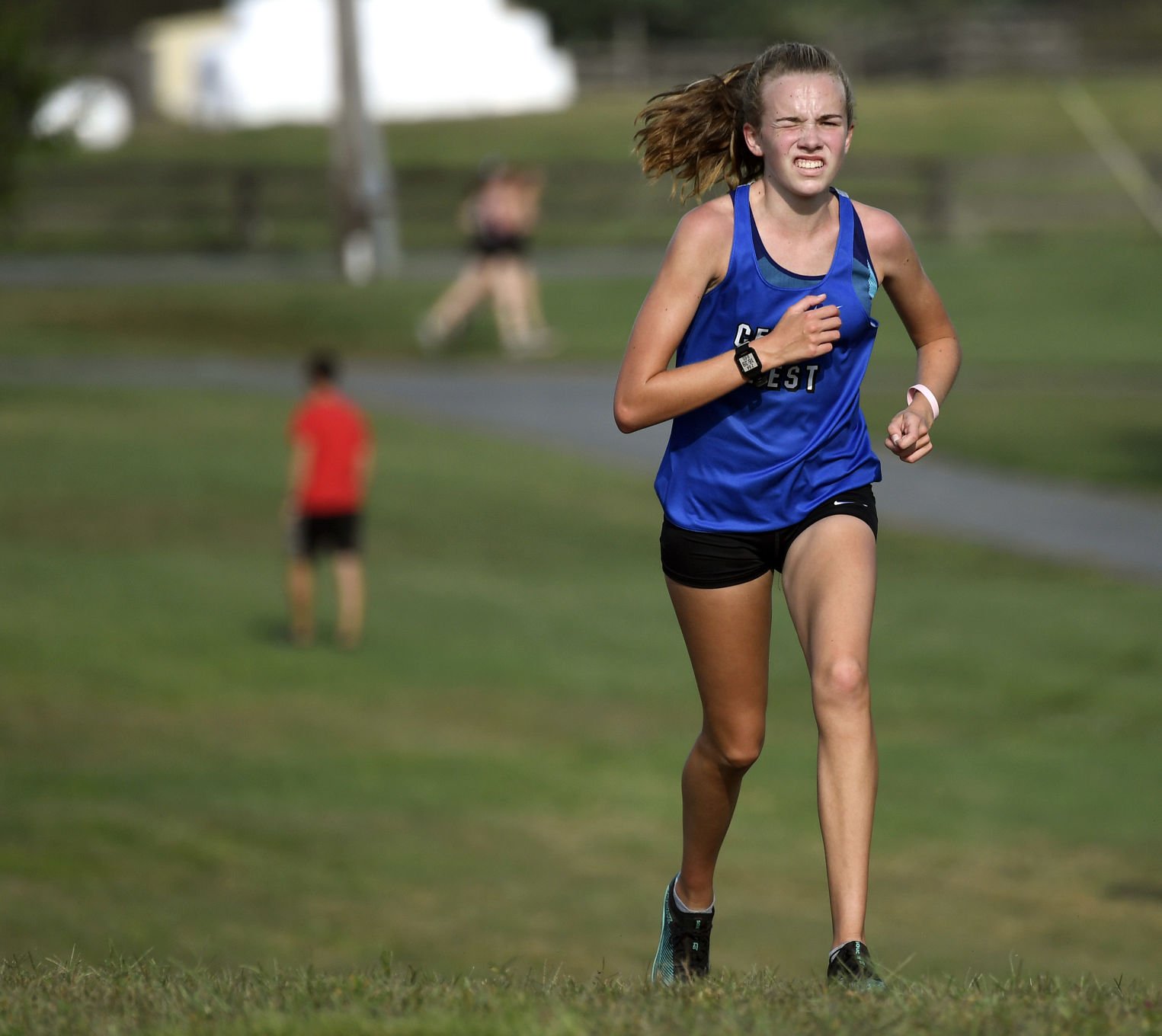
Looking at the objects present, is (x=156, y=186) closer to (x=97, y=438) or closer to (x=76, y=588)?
(x=97, y=438)

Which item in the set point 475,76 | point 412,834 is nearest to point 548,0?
point 475,76

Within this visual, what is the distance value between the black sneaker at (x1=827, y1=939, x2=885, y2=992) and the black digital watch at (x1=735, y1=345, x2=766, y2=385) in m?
1.32

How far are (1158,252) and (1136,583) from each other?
1886cm

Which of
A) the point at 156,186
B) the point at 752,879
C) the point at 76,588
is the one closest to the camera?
the point at 752,879

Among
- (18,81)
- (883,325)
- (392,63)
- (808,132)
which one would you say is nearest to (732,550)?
(808,132)

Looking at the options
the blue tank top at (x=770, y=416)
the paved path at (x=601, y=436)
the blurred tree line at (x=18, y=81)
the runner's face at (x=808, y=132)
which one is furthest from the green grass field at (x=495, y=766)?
→ the blurred tree line at (x=18, y=81)

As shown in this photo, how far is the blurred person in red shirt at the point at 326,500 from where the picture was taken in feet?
51.9

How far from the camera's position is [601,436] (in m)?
23.7

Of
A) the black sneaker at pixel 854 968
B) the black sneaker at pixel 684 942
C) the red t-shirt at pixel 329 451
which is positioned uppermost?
the black sneaker at pixel 854 968

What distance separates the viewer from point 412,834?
12.4m

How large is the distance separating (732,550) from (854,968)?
3.49 feet

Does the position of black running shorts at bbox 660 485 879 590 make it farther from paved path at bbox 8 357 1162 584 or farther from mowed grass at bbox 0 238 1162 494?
mowed grass at bbox 0 238 1162 494

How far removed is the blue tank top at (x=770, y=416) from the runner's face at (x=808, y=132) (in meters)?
0.15

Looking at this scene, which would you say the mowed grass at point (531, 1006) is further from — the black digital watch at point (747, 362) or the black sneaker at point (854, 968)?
the black digital watch at point (747, 362)
